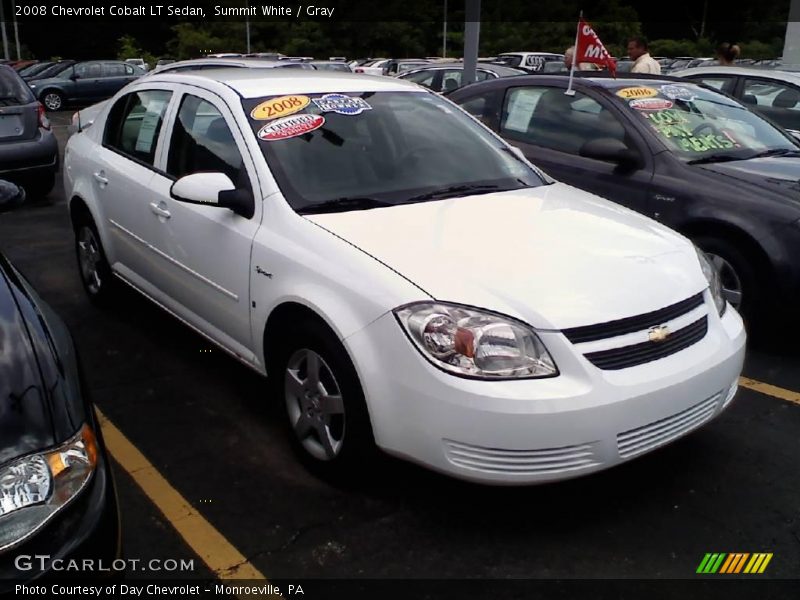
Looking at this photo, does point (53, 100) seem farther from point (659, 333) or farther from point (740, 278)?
point (659, 333)

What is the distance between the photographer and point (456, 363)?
2.68m

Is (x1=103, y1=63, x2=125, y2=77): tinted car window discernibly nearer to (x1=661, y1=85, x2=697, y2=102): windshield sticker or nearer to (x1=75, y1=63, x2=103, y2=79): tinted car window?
(x1=75, y1=63, x2=103, y2=79): tinted car window

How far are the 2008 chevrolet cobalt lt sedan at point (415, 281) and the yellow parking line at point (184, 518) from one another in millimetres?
505

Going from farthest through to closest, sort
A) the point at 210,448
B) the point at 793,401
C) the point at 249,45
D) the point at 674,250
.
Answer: the point at 249,45 < the point at 793,401 < the point at 210,448 < the point at 674,250

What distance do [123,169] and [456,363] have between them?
274cm

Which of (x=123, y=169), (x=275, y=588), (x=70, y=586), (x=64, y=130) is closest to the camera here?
(x=70, y=586)

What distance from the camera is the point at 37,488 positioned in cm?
191

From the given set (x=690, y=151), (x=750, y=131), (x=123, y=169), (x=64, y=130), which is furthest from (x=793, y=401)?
(x=64, y=130)

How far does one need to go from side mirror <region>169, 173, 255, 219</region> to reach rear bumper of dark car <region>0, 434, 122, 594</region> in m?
1.56

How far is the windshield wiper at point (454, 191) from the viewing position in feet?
11.7

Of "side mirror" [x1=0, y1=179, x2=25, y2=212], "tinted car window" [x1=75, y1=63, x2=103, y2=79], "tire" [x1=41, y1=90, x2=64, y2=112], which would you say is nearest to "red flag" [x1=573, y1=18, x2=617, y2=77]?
"side mirror" [x1=0, y1=179, x2=25, y2=212]

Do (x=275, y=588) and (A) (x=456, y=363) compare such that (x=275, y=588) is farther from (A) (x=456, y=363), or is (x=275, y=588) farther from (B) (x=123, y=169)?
(B) (x=123, y=169)

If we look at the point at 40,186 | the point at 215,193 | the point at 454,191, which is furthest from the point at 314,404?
the point at 40,186

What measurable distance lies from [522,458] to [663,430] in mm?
563
